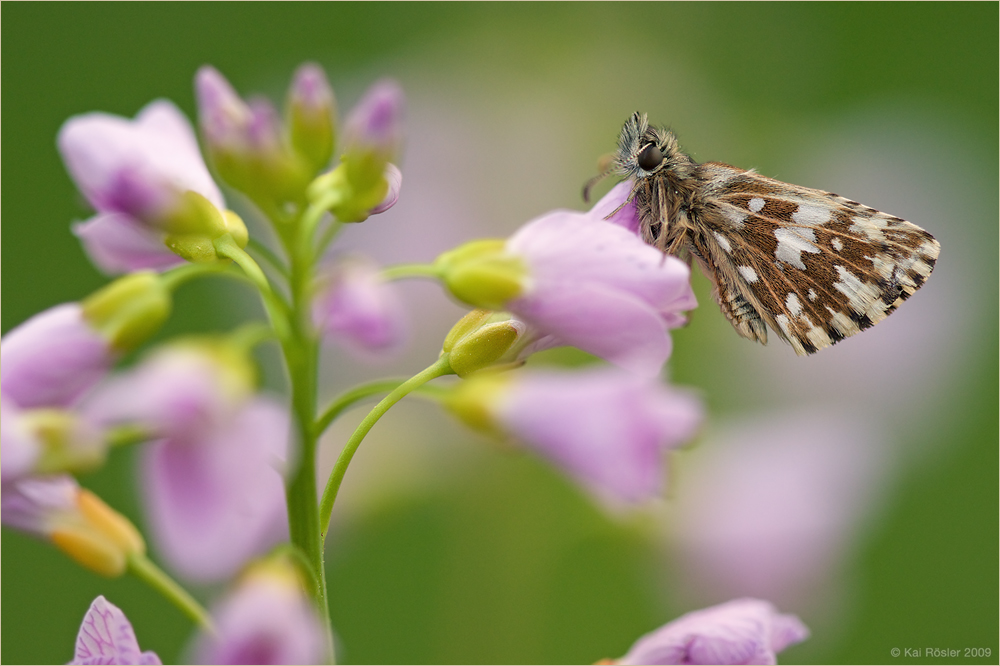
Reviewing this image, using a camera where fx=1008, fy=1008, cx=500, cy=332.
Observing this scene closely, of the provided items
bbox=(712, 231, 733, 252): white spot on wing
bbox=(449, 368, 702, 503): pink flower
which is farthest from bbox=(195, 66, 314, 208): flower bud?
bbox=(712, 231, 733, 252): white spot on wing

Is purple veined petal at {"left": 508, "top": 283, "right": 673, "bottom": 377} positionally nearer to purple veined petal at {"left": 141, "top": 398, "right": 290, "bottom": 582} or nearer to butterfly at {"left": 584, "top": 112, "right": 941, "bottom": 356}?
purple veined petal at {"left": 141, "top": 398, "right": 290, "bottom": 582}

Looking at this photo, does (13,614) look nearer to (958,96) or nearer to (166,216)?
(166,216)

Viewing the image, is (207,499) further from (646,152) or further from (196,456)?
(646,152)

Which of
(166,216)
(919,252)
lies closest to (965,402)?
(919,252)

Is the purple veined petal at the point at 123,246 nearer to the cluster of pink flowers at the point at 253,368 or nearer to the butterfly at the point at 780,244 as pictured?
the cluster of pink flowers at the point at 253,368

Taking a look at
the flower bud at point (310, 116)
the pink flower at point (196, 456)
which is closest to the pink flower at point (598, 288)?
the flower bud at point (310, 116)

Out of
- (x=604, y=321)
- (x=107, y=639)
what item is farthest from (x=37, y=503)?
(x=604, y=321)
